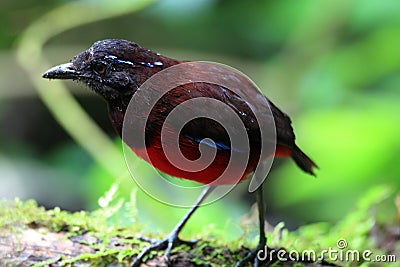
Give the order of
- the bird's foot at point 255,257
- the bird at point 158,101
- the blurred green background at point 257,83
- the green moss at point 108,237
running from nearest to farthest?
the bird at point 158,101, the green moss at point 108,237, the bird's foot at point 255,257, the blurred green background at point 257,83

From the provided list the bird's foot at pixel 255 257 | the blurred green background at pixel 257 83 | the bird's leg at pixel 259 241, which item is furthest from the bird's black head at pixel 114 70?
the blurred green background at pixel 257 83

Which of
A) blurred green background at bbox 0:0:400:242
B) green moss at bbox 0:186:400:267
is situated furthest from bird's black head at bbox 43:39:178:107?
blurred green background at bbox 0:0:400:242

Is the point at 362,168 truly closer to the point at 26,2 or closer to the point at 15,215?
the point at 15,215

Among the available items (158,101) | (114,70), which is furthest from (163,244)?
(114,70)

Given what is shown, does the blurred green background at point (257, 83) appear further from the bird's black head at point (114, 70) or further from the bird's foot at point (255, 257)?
the bird's black head at point (114, 70)

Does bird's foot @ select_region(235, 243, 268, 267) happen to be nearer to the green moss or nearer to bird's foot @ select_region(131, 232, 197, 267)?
the green moss

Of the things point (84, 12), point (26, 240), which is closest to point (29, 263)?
point (26, 240)
